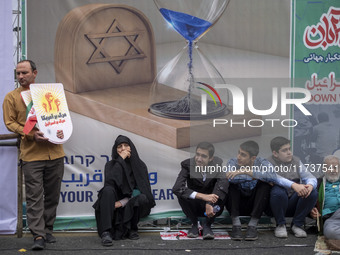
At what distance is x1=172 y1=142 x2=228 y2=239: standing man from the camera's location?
630 cm

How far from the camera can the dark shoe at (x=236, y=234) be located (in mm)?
6316

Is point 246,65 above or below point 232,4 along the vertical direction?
below

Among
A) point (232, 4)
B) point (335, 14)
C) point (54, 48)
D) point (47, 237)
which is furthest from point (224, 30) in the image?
point (47, 237)

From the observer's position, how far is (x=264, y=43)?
21.5 feet

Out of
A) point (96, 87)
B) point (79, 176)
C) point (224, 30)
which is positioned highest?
point (224, 30)

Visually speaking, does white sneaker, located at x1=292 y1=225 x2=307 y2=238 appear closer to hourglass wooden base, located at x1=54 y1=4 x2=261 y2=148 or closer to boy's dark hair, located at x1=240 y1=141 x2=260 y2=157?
boy's dark hair, located at x1=240 y1=141 x2=260 y2=157

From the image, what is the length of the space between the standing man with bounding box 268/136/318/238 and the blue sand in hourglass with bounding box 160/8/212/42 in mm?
1195

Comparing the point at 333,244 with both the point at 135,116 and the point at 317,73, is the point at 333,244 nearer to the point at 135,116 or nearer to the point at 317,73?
the point at 317,73

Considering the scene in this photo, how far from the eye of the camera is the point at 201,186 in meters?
6.39

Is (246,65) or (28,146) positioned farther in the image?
(246,65)

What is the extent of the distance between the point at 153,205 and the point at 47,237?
968mm

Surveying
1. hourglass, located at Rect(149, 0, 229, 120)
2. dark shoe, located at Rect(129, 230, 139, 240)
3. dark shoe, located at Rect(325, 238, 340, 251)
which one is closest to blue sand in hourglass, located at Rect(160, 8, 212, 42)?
hourglass, located at Rect(149, 0, 229, 120)

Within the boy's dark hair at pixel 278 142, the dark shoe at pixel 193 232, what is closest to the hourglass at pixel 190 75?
the boy's dark hair at pixel 278 142

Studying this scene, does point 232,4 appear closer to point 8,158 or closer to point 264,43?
point 264,43
